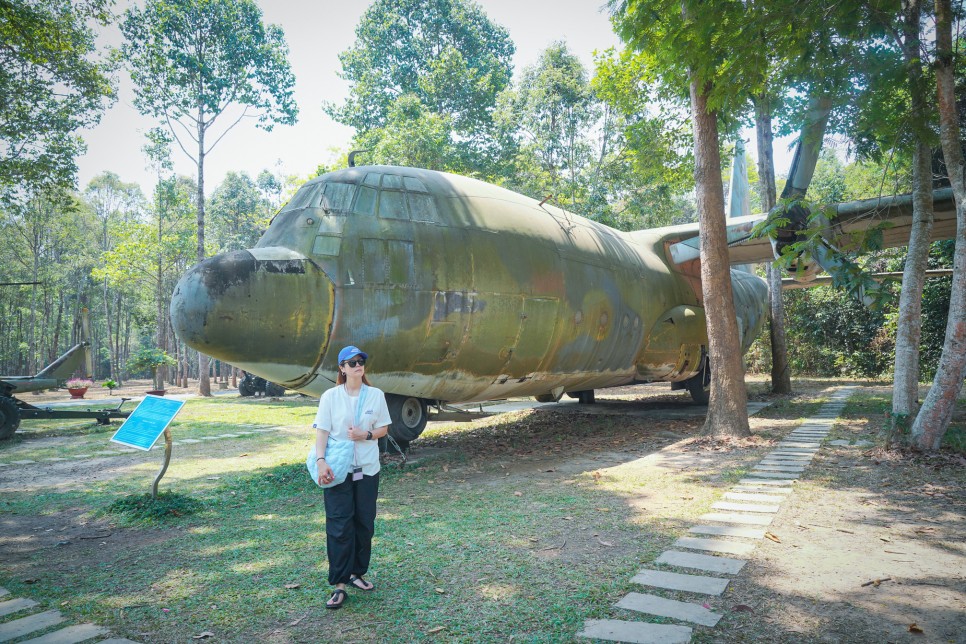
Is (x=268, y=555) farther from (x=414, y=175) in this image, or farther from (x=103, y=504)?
(x=414, y=175)

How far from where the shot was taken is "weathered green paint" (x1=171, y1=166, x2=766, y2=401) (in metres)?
6.39

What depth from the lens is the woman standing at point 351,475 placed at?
3.67m

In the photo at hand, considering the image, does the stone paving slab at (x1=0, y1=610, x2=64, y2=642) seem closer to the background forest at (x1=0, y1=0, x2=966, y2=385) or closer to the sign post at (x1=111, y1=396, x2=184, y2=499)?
the sign post at (x1=111, y1=396, x2=184, y2=499)

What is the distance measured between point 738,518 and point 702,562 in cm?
136

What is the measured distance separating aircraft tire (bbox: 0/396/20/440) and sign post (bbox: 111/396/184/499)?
7.90m

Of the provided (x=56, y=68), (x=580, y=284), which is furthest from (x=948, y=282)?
(x=56, y=68)

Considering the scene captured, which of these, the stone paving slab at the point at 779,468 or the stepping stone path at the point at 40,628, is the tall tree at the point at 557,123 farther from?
the stepping stone path at the point at 40,628

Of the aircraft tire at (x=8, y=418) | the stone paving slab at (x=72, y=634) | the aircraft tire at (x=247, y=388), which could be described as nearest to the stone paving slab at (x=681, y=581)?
the stone paving slab at (x=72, y=634)

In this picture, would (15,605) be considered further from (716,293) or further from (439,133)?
(439,133)

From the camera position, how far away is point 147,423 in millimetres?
5992

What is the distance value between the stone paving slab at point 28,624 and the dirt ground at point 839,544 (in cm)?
118

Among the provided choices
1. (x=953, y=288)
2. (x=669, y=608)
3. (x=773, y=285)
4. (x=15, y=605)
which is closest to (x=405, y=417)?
(x=15, y=605)

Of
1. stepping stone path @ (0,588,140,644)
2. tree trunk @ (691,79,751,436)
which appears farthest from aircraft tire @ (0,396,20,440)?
tree trunk @ (691,79,751,436)

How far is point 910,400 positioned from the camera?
7.75 m
